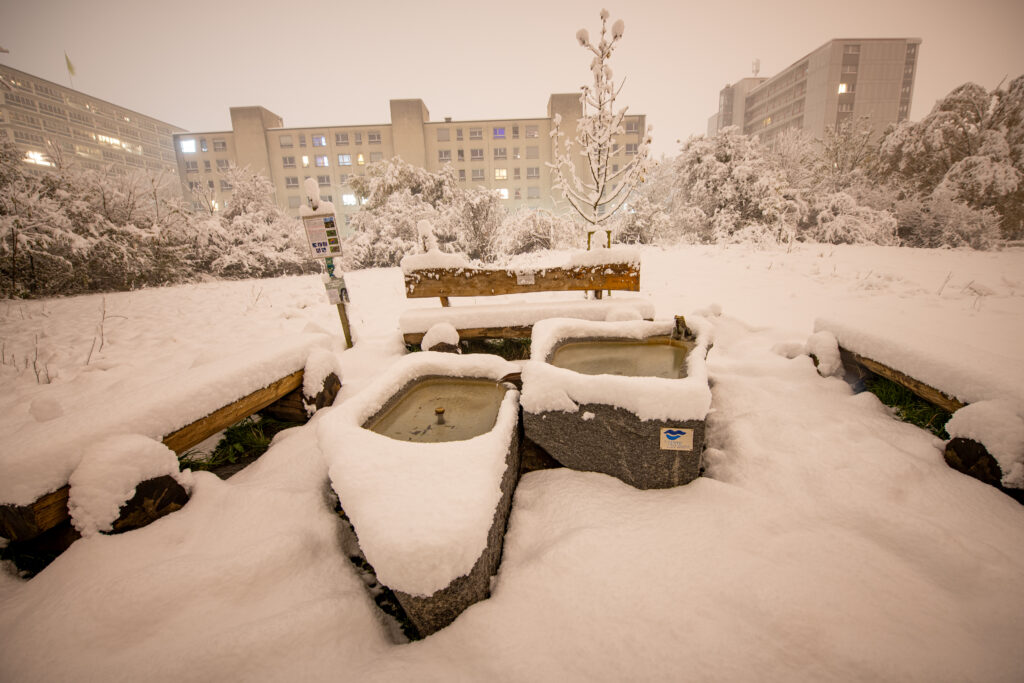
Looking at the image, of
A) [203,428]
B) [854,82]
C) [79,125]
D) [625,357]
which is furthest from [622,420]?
[79,125]

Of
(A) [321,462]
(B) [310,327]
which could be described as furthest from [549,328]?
(B) [310,327]

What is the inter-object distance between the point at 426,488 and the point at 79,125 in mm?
94997

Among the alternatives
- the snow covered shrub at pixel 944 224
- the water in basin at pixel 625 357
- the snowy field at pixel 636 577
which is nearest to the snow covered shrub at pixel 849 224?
the snow covered shrub at pixel 944 224

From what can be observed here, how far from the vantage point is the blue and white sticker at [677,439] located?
2.02m

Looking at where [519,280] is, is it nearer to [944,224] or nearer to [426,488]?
[426,488]

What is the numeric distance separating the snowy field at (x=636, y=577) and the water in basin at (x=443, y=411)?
49 cm

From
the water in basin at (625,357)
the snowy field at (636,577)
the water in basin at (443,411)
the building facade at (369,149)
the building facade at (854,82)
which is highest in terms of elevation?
the building facade at (854,82)

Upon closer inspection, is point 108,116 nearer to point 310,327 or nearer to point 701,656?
point 310,327

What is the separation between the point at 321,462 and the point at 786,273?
8469 mm

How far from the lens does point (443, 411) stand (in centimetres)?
250

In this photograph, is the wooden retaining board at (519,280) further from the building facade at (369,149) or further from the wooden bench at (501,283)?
the building facade at (369,149)

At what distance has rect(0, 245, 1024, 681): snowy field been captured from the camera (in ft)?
4.37

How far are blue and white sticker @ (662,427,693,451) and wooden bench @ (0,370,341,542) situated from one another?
2641 millimetres

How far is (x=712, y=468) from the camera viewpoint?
2.37 m
